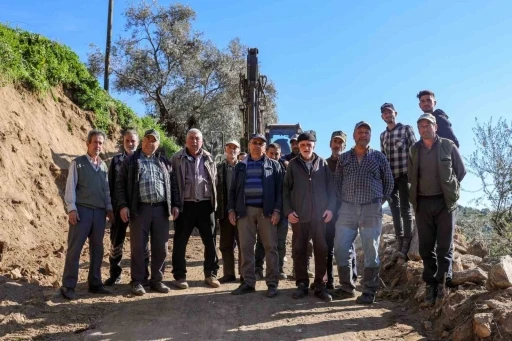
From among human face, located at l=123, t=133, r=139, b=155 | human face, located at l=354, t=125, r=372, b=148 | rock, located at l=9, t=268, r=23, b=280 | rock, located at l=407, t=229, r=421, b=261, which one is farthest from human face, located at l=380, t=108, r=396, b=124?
rock, located at l=9, t=268, r=23, b=280

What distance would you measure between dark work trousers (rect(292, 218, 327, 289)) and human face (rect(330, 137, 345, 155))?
1320 millimetres

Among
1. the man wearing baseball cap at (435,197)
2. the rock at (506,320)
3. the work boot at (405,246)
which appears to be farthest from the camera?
the work boot at (405,246)

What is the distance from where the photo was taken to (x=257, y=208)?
6617 mm

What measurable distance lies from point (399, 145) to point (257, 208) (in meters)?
2.25

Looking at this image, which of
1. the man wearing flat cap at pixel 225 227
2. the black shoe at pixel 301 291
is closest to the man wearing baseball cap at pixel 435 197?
the black shoe at pixel 301 291

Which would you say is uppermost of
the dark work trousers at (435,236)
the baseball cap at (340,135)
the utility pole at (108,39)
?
the utility pole at (108,39)

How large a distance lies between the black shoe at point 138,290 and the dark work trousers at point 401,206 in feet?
12.0

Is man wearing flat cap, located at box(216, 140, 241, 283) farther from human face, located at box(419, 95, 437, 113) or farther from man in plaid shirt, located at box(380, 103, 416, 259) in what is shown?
human face, located at box(419, 95, 437, 113)

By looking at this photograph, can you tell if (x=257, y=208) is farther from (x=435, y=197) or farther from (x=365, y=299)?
(x=435, y=197)

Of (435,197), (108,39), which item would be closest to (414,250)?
(435,197)

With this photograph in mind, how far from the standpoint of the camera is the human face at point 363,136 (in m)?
6.26

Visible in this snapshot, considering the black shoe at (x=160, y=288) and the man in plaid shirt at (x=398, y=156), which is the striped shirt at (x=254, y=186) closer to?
the black shoe at (x=160, y=288)

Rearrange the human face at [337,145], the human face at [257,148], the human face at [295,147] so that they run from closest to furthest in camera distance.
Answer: the human face at [257,148] < the human face at [337,145] < the human face at [295,147]

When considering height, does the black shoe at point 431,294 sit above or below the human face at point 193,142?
below
